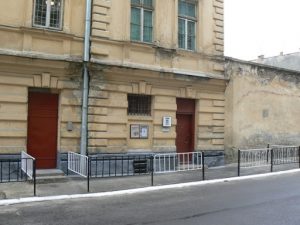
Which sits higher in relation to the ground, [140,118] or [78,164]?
[140,118]

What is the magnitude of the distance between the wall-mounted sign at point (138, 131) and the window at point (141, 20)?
3.30 metres

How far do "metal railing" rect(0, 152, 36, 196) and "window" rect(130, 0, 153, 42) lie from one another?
20.5 ft

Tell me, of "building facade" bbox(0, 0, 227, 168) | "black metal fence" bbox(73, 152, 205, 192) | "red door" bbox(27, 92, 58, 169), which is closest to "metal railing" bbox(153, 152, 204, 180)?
"black metal fence" bbox(73, 152, 205, 192)

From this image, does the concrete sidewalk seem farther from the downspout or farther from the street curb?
the downspout

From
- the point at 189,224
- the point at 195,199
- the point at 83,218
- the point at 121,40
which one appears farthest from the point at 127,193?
the point at 121,40

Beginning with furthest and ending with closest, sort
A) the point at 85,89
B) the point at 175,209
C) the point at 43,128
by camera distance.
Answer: the point at 85,89, the point at 43,128, the point at 175,209

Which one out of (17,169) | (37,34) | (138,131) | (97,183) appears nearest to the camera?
(97,183)

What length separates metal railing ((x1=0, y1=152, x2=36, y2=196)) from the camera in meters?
12.1

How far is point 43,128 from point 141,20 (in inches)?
220

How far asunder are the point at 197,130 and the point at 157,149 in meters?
2.23

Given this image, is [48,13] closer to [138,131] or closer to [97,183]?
[138,131]

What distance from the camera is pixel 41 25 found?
14078mm

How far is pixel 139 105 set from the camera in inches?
634

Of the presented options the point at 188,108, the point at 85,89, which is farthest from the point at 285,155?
the point at 85,89
